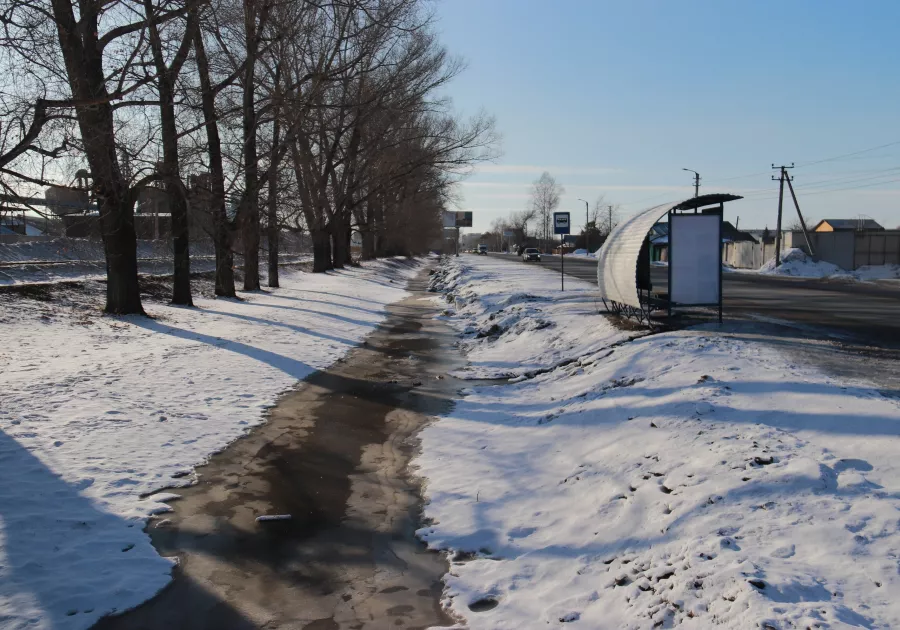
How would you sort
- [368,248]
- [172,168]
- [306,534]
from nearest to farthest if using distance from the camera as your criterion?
1. [306,534]
2. [172,168]
3. [368,248]

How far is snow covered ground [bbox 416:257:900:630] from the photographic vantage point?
3814mm

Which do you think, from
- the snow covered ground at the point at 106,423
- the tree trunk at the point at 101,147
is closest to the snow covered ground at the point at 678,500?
the snow covered ground at the point at 106,423

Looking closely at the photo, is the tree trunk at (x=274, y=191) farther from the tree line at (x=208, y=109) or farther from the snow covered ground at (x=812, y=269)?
the snow covered ground at (x=812, y=269)

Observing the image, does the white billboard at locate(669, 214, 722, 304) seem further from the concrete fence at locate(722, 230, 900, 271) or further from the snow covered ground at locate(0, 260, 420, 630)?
the concrete fence at locate(722, 230, 900, 271)

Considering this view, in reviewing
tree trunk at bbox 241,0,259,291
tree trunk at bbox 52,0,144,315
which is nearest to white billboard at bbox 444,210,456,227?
tree trunk at bbox 241,0,259,291

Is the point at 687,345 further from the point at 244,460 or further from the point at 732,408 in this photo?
the point at 244,460

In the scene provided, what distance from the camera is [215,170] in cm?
1909

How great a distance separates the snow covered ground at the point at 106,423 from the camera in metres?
4.61

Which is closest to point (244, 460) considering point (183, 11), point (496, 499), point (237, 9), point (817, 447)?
point (496, 499)

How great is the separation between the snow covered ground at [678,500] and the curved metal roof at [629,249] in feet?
10.5

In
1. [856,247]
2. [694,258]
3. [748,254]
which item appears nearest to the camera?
[694,258]

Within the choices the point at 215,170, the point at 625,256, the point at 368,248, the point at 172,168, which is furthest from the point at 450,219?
the point at 625,256

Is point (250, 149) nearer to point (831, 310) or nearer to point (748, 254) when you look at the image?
point (831, 310)

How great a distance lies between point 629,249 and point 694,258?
1401mm
